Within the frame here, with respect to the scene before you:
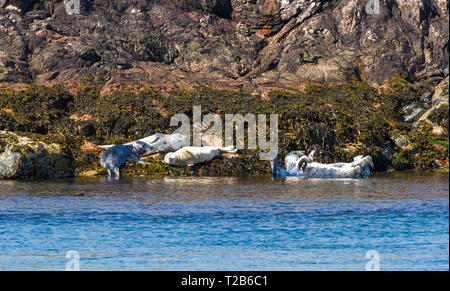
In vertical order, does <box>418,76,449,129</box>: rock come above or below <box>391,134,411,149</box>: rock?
above

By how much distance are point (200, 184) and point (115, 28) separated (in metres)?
17.6

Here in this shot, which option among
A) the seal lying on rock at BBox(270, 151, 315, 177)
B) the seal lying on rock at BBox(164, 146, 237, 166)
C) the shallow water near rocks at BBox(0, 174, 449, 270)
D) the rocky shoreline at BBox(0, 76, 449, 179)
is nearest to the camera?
the shallow water near rocks at BBox(0, 174, 449, 270)

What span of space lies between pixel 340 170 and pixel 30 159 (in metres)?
10.7

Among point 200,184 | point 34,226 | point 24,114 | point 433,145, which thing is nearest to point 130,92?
point 24,114

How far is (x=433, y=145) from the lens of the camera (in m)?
28.1

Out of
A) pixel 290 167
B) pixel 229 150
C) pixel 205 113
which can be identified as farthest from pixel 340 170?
pixel 205 113

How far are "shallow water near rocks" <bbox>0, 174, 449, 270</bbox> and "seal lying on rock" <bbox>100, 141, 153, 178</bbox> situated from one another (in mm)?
2755

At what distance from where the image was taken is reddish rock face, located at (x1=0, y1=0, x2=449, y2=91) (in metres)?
34.7

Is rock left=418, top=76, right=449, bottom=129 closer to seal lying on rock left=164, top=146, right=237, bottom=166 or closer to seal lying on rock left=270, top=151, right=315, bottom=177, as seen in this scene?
seal lying on rock left=270, top=151, right=315, bottom=177

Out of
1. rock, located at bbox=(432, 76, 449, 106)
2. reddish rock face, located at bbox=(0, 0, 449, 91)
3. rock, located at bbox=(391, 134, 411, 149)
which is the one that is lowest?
rock, located at bbox=(391, 134, 411, 149)

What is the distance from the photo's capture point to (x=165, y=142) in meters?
26.5

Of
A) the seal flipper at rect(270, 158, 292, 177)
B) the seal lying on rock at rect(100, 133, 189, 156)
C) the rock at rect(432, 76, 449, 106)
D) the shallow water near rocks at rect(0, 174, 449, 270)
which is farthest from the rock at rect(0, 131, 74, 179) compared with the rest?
the rock at rect(432, 76, 449, 106)

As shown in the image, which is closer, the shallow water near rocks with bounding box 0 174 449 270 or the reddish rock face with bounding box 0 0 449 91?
the shallow water near rocks with bounding box 0 174 449 270

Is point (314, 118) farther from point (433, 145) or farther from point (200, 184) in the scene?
point (200, 184)
